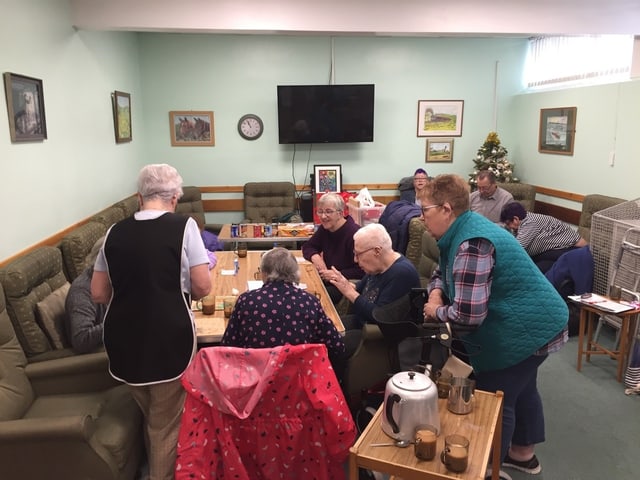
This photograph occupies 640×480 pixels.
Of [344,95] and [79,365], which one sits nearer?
[79,365]

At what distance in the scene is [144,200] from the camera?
6.80 feet

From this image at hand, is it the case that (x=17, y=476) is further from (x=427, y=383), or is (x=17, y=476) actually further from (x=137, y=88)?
(x=137, y=88)

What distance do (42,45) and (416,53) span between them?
4599 millimetres

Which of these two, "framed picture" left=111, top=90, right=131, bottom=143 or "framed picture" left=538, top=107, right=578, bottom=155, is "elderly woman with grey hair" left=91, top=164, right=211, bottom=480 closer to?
"framed picture" left=111, top=90, right=131, bottom=143

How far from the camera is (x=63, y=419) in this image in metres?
1.97

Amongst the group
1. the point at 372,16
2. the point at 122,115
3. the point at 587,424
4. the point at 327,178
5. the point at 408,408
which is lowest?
the point at 587,424

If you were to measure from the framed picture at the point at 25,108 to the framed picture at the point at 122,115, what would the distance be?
167 cm

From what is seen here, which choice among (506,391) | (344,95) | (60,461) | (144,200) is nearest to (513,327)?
(506,391)

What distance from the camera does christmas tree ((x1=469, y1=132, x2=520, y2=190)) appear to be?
6.46m

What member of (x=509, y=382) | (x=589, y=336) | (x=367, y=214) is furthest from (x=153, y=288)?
(x=367, y=214)

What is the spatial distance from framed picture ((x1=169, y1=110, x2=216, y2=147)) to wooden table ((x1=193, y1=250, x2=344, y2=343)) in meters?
2.87

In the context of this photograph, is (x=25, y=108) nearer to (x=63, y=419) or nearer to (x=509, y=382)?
(x=63, y=419)

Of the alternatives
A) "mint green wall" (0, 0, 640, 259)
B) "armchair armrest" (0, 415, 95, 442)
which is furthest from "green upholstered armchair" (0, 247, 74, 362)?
"mint green wall" (0, 0, 640, 259)

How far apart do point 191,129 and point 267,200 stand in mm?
1343
